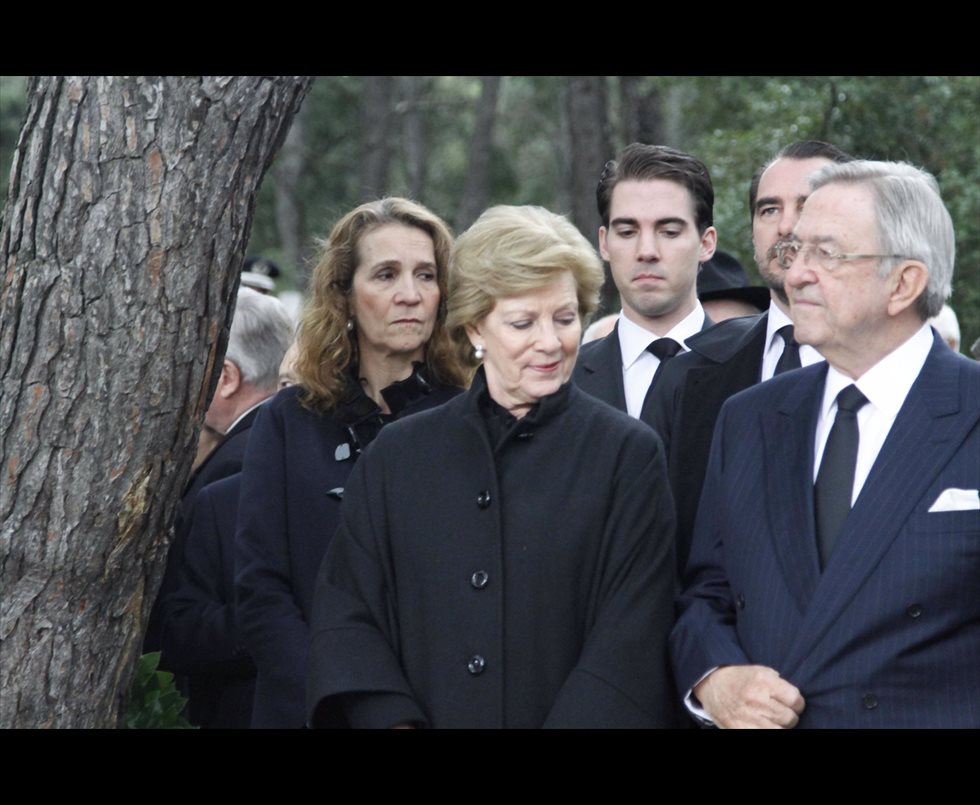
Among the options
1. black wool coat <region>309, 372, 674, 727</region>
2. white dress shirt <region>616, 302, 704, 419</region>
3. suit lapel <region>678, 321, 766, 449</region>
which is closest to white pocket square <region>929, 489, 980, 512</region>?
black wool coat <region>309, 372, 674, 727</region>

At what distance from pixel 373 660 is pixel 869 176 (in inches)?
68.7

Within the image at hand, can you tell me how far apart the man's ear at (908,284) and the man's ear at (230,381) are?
120 inches

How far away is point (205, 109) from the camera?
4363 mm

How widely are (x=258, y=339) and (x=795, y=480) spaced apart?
116 inches

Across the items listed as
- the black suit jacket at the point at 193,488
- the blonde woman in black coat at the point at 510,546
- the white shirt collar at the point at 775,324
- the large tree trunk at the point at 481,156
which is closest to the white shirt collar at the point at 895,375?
the blonde woman in black coat at the point at 510,546

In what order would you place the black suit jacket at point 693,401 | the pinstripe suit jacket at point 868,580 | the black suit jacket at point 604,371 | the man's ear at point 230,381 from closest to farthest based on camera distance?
the pinstripe suit jacket at point 868,580, the black suit jacket at point 693,401, the black suit jacket at point 604,371, the man's ear at point 230,381

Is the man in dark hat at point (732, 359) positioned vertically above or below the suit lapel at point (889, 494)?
above

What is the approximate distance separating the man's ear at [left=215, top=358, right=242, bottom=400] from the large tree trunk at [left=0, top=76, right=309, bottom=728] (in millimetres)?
1613

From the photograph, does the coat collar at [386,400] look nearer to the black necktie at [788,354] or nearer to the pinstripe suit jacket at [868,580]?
the black necktie at [788,354]

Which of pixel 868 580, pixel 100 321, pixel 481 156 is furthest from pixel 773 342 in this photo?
pixel 481 156

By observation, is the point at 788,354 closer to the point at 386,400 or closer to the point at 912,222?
the point at 912,222

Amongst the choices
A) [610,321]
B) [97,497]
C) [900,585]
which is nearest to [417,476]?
[97,497]

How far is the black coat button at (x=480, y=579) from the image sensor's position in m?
3.99

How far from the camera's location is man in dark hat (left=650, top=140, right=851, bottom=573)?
4.71 meters
